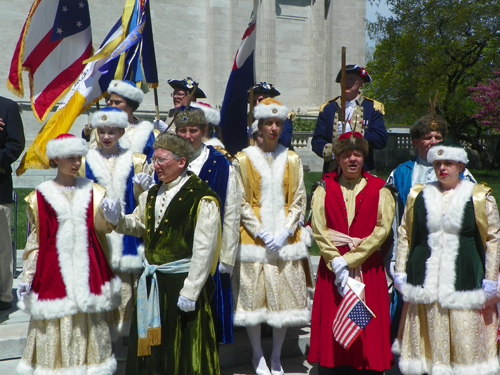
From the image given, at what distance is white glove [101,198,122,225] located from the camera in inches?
165

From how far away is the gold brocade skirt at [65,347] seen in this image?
420cm

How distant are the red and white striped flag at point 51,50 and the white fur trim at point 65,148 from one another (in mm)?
1912

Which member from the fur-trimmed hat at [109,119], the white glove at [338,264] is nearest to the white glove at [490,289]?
the white glove at [338,264]

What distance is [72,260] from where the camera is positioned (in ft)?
14.2

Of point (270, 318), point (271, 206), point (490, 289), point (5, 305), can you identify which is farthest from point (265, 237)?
point (5, 305)

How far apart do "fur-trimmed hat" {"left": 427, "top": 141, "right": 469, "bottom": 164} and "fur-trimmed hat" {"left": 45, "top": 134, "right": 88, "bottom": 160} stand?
8.41ft

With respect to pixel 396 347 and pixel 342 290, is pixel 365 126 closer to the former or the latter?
pixel 342 290

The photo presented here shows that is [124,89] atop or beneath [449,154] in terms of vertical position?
atop

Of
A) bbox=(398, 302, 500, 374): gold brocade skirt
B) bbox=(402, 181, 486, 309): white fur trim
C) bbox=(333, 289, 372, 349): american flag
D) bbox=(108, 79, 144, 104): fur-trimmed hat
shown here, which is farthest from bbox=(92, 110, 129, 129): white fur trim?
bbox=(398, 302, 500, 374): gold brocade skirt

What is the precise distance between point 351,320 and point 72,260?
2.07 metres

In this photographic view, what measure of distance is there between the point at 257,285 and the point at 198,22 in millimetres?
18169

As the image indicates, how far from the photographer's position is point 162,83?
824 inches

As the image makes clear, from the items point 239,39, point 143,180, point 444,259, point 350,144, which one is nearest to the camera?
point 444,259

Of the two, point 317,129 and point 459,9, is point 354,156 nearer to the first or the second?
point 317,129
